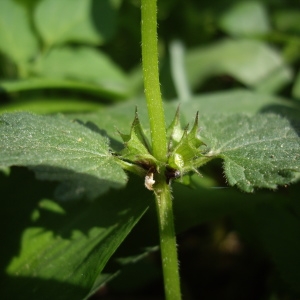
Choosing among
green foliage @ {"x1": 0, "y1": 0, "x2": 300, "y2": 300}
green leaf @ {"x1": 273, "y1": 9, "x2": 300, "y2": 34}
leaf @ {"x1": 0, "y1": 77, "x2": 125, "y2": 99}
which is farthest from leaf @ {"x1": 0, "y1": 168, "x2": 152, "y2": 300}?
→ green leaf @ {"x1": 273, "y1": 9, "x2": 300, "y2": 34}

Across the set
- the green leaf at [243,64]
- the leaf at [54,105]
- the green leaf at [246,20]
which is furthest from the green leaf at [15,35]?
the green leaf at [246,20]

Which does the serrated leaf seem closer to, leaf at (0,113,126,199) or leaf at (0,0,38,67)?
leaf at (0,113,126,199)

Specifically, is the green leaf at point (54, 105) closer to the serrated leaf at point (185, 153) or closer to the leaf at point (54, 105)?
the leaf at point (54, 105)

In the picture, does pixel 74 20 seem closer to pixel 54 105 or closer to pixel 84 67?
pixel 84 67

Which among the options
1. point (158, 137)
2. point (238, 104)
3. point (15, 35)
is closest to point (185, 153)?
point (158, 137)

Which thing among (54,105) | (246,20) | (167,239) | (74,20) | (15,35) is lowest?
(167,239)
